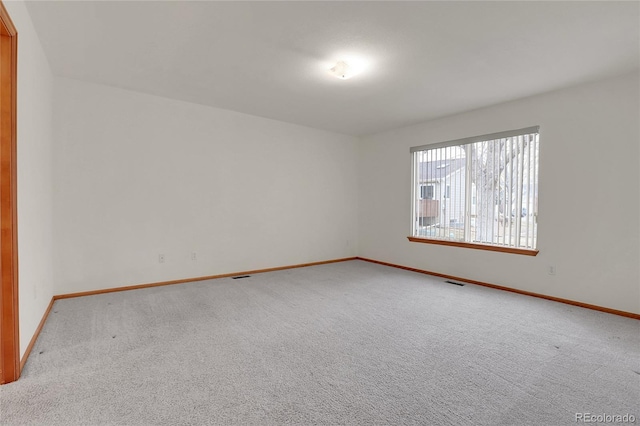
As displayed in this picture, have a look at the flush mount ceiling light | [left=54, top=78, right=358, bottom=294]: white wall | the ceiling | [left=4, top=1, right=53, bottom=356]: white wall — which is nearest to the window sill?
[left=54, top=78, right=358, bottom=294]: white wall

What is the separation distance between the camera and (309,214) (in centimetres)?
553

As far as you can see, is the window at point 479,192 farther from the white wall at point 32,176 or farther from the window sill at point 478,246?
the white wall at point 32,176

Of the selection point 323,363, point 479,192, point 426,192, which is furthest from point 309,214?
point 323,363

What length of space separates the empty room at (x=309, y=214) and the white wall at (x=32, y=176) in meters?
0.04

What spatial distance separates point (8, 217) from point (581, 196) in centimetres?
502

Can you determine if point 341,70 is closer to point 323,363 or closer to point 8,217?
point 323,363

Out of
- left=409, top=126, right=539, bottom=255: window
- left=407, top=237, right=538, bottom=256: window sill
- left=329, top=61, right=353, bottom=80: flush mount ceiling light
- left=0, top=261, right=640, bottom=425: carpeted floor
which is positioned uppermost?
left=329, top=61, right=353, bottom=80: flush mount ceiling light

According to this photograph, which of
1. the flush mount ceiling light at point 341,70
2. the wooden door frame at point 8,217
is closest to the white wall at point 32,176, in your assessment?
the wooden door frame at point 8,217

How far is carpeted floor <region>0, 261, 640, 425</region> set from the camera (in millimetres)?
1598

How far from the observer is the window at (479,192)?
379 centimetres

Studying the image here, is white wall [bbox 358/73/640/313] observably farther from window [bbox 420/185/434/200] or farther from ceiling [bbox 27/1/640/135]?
window [bbox 420/185/434/200]

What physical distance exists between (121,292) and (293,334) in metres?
2.46

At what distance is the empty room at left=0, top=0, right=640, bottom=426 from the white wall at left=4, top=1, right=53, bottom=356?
4cm

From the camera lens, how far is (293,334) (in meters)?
2.55
